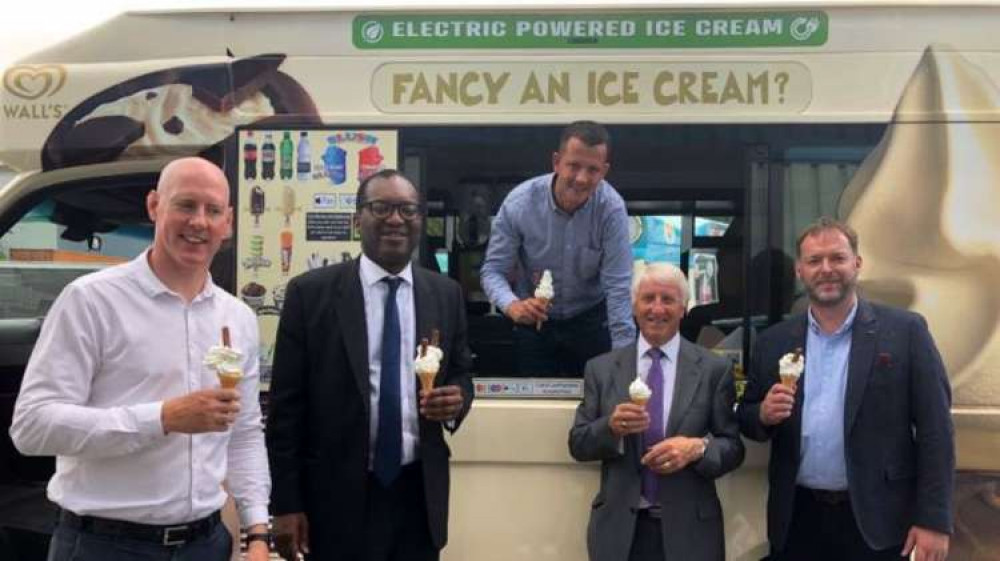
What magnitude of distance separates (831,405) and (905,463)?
0.98 feet

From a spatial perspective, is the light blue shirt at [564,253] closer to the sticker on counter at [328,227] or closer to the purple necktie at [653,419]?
the purple necktie at [653,419]

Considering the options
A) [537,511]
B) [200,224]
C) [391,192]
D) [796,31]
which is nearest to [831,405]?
[537,511]

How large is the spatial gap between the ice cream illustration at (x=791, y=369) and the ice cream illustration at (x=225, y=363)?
1.76 meters

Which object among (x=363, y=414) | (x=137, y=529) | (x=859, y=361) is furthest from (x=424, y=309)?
(x=859, y=361)

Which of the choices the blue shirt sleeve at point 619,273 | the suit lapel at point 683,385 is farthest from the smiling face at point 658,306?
the blue shirt sleeve at point 619,273

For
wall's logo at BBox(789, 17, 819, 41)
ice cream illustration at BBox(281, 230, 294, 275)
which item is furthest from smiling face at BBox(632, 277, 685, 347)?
ice cream illustration at BBox(281, 230, 294, 275)

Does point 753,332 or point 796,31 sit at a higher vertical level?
point 796,31

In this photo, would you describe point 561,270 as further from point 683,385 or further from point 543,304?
point 683,385

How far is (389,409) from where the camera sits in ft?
9.76

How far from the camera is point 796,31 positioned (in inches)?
138

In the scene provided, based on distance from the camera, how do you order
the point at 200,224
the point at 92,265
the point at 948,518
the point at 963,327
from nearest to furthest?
the point at 200,224, the point at 948,518, the point at 963,327, the point at 92,265

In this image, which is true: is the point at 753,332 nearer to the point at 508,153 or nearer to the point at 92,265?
the point at 508,153

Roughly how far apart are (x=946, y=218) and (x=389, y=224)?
2.07 m

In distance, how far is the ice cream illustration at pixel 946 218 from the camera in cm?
340
